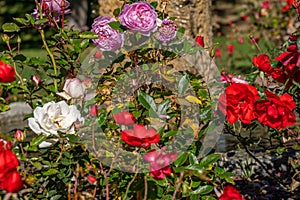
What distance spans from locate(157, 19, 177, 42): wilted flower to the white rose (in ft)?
1.73

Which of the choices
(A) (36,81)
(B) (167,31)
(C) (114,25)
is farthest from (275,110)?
(A) (36,81)

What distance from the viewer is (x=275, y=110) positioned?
237cm

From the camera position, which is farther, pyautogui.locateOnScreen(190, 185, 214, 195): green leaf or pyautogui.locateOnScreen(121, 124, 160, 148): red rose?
pyautogui.locateOnScreen(190, 185, 214, 195): green leaf

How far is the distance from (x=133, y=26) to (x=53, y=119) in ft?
1.47

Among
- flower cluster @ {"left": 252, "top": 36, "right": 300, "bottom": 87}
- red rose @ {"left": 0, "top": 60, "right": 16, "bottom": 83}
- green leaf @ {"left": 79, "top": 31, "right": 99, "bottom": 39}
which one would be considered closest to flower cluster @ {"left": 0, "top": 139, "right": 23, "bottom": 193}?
red rose @ {"left": 0, "top": 60, "right": 16, "bottom": 83}

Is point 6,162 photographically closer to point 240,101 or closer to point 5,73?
point 5,73

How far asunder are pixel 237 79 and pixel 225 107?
179 mm

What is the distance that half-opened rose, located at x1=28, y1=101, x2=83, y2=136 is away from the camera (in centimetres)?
220

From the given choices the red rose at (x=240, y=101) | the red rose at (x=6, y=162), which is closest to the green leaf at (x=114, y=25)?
the red rose at (x=240, y=101)

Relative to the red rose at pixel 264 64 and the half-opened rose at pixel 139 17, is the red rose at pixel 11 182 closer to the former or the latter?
the half-opened rose at pixel 139 17

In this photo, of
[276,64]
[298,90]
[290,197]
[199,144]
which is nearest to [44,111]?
[199,144]

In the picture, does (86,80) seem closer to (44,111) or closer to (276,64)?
(44,111)

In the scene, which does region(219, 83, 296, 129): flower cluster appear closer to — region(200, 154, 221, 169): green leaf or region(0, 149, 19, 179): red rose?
region(200, 154, 221, 169): green leaf

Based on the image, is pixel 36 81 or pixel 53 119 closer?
pixel 53 119
